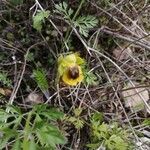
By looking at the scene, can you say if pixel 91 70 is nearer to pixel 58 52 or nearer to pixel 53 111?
pixel 58 52

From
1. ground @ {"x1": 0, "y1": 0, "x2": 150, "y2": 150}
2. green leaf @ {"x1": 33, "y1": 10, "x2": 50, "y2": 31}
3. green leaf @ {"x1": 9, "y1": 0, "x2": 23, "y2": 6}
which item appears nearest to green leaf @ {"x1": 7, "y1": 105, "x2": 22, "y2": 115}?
ground @ {"x1": 0, "y1": 0, "x2": 150, "y2": 150}

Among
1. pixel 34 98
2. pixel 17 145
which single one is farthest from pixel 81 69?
pixel 17 145

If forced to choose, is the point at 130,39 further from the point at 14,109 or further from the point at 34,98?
the point at 14,109

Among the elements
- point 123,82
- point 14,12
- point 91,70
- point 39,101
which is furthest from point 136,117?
point 14,12

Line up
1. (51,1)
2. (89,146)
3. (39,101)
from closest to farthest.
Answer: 1. (89,146)
2. (39,101)
3. (51,1)

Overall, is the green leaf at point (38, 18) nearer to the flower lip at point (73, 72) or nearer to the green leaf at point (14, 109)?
the flower lip at point (73, 72)

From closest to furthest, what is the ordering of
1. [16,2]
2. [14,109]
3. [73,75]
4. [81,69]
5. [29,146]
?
[29,146] → [14,109] → [73,75] → [81,69] → [16,2]
